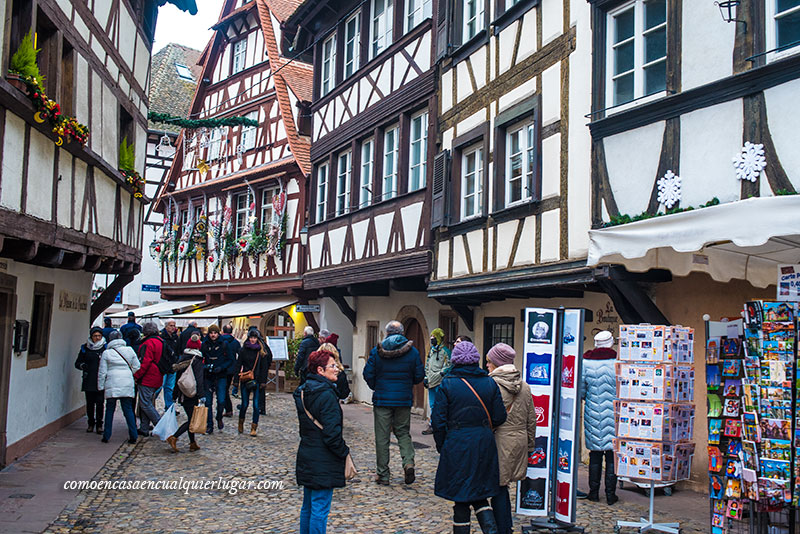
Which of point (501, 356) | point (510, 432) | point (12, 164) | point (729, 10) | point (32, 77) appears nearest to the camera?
point (510, 432)

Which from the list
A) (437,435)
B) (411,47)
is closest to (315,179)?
(411,47)

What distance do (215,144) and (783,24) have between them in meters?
21.8

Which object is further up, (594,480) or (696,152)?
(696,152)

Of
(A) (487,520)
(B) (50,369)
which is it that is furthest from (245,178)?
(A) (487,520)

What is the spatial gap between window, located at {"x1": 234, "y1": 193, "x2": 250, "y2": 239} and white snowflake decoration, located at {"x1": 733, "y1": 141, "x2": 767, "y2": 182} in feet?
63.9

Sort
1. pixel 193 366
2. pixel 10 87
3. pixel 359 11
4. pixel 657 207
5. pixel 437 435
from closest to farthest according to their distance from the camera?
pixel 437 435, pixel 10 87, pixel 657 207, pixel 193 366, pixel 359 11

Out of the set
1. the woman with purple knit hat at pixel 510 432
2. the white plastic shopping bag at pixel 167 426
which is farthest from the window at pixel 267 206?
the woman with purple knit hat at pixel 510 432

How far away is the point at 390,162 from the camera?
15.9 m

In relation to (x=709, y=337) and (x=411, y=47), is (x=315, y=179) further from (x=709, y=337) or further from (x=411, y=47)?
(x=709, y=337)

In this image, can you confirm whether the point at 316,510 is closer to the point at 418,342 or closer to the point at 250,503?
the point at 250,503

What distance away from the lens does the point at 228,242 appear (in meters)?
24.8

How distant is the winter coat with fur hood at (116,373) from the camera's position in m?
11.2

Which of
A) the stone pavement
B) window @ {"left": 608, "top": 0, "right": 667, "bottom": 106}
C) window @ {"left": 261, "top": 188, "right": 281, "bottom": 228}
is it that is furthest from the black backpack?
window @ {"left": 261, "top": 188, "right": 281, "bottom": 228}

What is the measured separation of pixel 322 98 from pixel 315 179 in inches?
79.1
